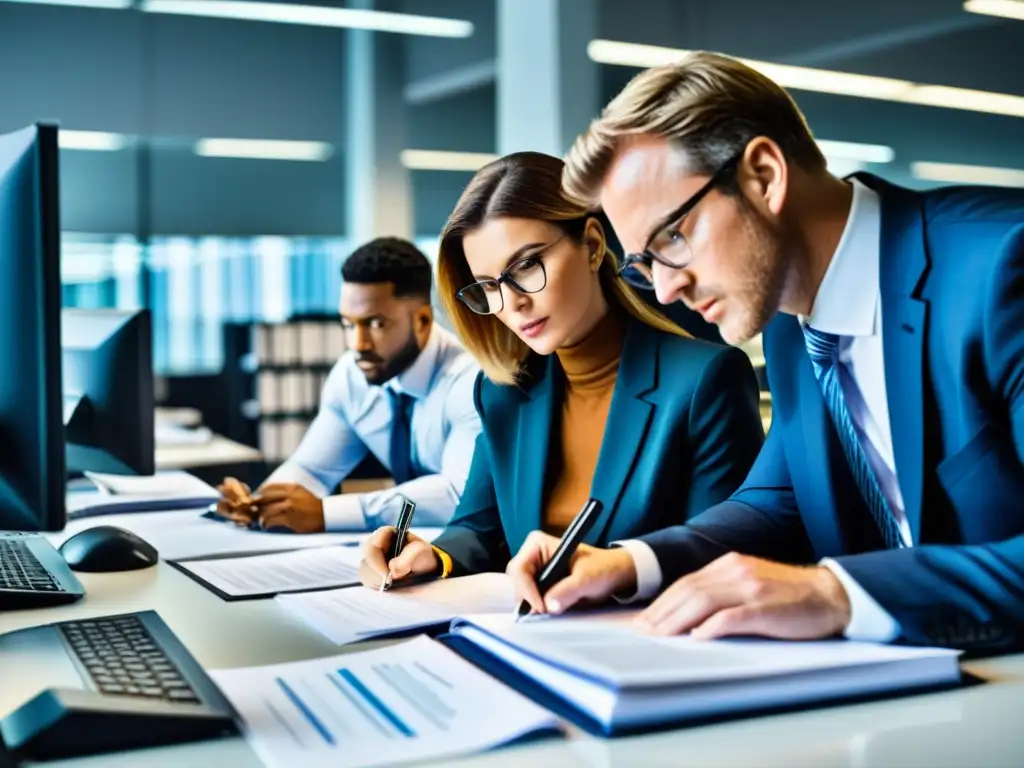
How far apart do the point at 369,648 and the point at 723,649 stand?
0.39 m

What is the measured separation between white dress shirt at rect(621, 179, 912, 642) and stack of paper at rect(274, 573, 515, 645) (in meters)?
0.21

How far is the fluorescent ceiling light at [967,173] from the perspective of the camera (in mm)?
2916

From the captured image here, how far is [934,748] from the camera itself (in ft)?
2.64

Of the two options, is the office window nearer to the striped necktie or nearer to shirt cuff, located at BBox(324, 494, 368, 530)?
shirt cuff, located at BBox(324, 494, 368, 530)

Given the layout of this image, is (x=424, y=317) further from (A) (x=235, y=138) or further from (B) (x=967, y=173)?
(A) (x=235, y=138)

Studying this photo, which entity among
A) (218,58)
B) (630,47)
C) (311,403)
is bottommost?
(311,403)

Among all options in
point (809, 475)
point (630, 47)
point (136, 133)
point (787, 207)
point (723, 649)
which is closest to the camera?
point (723, 649)

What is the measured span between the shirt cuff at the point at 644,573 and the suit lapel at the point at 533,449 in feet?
1.64

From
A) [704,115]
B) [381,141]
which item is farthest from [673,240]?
[381,141]

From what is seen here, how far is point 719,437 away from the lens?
1.67 m

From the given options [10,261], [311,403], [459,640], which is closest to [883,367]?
[459,640]

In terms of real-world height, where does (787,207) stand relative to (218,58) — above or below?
below

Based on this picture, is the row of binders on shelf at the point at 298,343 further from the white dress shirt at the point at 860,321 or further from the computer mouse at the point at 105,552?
the white dress shirt at the point at 860,321

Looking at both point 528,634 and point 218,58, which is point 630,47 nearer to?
point 528,634
